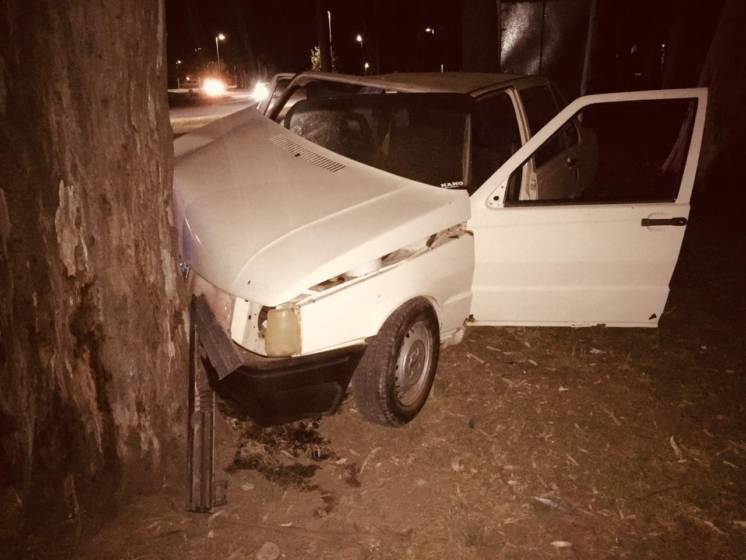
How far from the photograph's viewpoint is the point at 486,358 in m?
3.87

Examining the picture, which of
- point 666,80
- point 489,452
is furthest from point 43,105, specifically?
point 666,80

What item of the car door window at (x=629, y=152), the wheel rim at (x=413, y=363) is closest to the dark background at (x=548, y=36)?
the car door window at (x=629, y=152)

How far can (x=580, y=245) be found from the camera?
10.8 feet

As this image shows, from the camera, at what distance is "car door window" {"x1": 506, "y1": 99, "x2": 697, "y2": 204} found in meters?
3.26

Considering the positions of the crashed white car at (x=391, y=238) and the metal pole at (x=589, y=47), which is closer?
the crashed white car at (x=391, y=238)

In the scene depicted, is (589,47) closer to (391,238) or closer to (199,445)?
(391,238)

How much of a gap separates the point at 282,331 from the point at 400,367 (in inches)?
33.8

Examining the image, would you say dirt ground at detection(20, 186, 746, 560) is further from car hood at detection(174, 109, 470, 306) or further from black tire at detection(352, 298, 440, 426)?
car hood at detection(174, 109, 470, 306)

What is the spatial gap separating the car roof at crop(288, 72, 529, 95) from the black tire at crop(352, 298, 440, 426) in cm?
166

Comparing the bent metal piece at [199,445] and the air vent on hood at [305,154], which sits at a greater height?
the air vent on hood at [305,154]

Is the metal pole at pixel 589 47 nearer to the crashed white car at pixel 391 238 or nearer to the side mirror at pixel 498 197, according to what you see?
the crashed white car at pixel 391 238

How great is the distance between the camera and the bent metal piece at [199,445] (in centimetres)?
254

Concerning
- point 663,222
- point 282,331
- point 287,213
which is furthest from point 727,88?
point 282,331

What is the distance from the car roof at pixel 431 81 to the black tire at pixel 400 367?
5.44 ft
